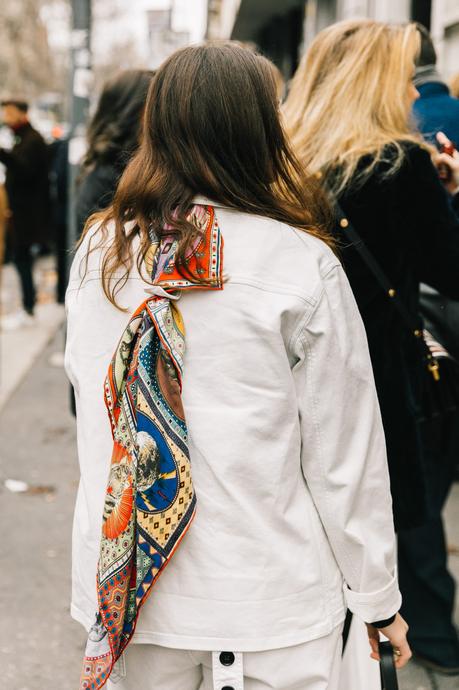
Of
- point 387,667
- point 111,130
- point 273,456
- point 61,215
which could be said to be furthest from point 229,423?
point 61,215

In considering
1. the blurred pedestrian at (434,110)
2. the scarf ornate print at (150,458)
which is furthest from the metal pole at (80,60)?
the scarf ornate print at (150,458)

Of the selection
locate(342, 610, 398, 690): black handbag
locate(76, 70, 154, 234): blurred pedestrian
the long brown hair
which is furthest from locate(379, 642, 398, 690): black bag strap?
locate(76, 70, 154, 234): blurred pedestrian

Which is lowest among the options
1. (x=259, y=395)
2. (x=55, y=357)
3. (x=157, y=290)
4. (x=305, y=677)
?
(x=55, y=357)

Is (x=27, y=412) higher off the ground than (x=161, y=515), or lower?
lower

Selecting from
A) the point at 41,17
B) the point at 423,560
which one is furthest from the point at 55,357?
the point at 41,17

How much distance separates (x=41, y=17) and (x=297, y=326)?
51732mm

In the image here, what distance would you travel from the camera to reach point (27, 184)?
9.32m

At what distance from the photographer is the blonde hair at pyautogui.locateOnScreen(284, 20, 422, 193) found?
243 centimetres

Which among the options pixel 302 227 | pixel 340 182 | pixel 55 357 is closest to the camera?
pixel 302 227

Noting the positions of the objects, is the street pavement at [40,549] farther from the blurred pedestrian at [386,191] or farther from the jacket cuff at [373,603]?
the jacket cuff at [373,603]

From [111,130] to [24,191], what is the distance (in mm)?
5721

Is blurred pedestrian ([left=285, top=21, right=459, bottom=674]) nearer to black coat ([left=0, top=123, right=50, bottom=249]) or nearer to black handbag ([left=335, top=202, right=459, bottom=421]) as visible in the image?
black handbag ([left=335, top=202, right=459, bottom=421])

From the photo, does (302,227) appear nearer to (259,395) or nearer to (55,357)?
(259,395)

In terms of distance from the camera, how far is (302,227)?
1.74m
